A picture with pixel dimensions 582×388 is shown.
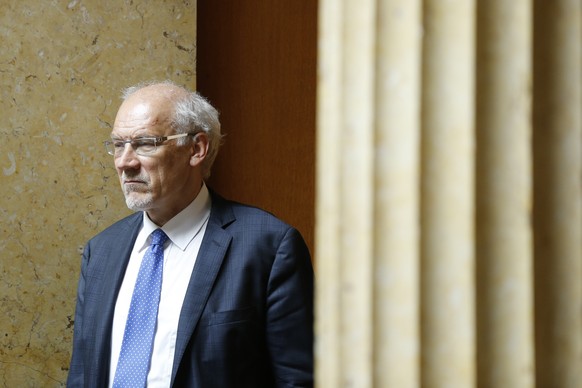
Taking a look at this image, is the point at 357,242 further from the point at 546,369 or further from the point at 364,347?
the point at 546,369

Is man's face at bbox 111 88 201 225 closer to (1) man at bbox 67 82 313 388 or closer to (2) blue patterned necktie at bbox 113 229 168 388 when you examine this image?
(1) man at bbox 67 82 313 388

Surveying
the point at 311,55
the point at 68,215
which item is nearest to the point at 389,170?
the point at 68,215

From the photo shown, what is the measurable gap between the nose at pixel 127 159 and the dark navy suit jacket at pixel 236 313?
12.5 inches

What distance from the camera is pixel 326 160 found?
802mm

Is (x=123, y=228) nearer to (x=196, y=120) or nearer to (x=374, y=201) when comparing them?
(x=196, y=120)

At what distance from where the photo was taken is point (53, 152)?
302 cm

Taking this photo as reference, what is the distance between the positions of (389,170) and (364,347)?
0.19m

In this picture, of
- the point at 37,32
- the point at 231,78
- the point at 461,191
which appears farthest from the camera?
the point at 231,78

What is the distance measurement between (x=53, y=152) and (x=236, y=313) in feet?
3.91

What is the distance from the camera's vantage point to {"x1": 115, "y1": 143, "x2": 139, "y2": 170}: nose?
242 centimetres

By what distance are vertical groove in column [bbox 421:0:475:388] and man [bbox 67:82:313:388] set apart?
1599 millimetres

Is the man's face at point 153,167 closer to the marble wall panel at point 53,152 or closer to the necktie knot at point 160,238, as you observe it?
the necktie knot at point 160,238

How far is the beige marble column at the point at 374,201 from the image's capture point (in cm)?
76

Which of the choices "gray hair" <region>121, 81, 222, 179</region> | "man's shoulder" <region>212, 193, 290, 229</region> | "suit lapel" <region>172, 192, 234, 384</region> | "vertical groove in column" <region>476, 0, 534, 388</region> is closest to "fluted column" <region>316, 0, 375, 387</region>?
"vertical groove in column" <region>476, 0, 534, 388</region>
